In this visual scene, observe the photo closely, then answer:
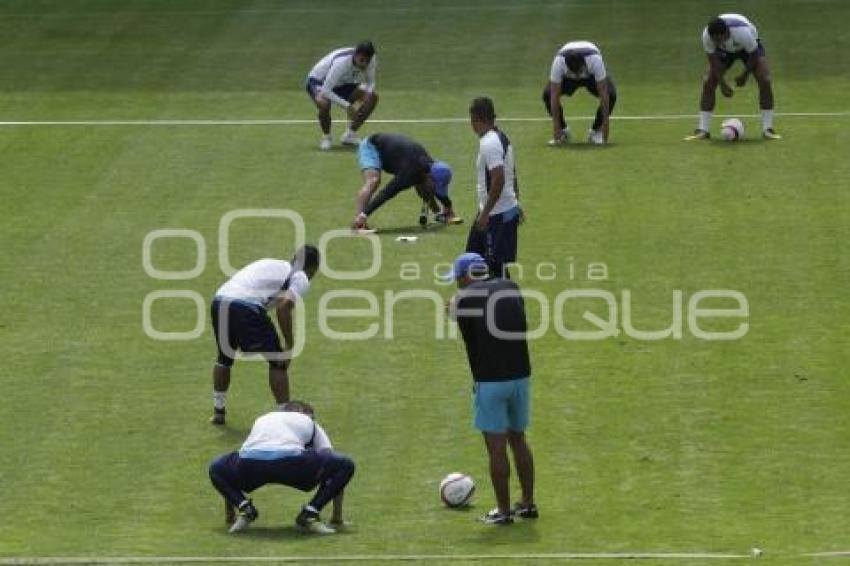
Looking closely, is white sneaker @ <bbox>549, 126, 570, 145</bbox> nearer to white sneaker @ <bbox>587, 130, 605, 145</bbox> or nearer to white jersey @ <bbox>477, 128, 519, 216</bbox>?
white sneaker @ <bbox>587, 130, 605, 145</bbox>

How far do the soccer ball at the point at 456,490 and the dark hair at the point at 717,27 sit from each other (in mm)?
14330

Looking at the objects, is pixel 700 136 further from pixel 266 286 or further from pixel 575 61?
pixel 266 286

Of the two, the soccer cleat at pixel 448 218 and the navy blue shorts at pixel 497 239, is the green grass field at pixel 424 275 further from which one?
the navy blue shorts at pixel 497 239

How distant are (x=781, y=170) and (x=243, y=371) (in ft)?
35.2

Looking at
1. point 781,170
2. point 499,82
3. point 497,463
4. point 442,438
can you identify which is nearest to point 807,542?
point 497,463

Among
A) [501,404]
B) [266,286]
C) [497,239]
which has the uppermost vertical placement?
[501,404]

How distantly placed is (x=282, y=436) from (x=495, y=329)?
1963mm

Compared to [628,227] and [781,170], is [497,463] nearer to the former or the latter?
[628,227]

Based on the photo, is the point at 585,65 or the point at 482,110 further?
the point at 585,65

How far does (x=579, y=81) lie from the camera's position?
32.1 meters

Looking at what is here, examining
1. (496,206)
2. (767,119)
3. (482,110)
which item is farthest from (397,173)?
(767,119)

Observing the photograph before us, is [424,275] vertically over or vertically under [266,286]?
under

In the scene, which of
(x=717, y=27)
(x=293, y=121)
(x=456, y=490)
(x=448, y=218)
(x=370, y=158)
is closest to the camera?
(x=456, y=490)

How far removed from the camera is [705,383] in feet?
73.6
